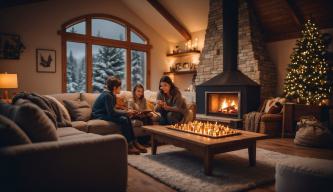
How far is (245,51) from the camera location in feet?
19.5

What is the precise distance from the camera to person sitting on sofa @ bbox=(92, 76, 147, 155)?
142 inches

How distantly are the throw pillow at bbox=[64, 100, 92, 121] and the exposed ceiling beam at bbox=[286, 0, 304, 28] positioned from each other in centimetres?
438

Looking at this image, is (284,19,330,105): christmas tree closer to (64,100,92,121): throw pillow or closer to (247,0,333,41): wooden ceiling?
(247,0,333,41): wooden ceiling

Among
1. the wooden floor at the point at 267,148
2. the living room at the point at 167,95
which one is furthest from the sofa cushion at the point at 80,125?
the wooden floor at the point at 267,148

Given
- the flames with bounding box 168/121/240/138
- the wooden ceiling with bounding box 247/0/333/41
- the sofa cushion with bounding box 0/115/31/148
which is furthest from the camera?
the wooden ceiling with bounding box 247/0/333/41

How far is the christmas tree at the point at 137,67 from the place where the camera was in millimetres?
7730

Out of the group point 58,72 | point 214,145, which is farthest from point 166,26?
point 214,145

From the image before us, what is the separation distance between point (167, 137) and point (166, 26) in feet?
16.6

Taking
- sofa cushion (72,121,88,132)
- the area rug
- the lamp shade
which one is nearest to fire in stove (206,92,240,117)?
the area rug

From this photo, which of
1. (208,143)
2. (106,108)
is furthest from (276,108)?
(106,108)

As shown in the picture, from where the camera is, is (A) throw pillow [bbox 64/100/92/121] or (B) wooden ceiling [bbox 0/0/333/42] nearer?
(A) throw pillow [bbox 64/100/92/121]

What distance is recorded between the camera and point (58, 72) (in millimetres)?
6234

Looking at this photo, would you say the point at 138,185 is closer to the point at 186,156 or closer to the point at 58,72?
the point at 186,156

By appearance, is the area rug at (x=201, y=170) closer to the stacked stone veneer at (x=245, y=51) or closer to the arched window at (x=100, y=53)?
the stacked stone veneer at (x=245, y=51)
